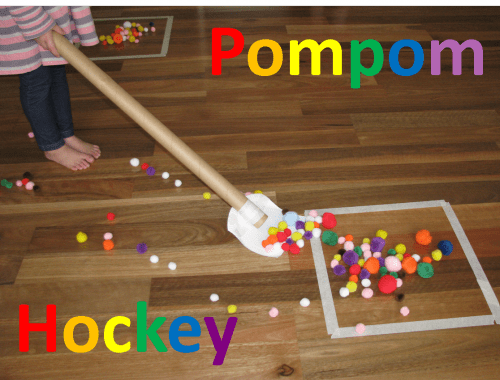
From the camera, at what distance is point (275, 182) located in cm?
163

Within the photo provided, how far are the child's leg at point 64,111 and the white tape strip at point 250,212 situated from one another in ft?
2.44

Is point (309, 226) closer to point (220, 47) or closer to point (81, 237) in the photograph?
point (81, 237)

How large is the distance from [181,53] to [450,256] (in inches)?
69.3

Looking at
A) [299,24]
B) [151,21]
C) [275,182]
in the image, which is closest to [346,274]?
[275,182]

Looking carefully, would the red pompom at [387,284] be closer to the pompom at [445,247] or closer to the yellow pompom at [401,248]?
the yellow pompom at [401,248]

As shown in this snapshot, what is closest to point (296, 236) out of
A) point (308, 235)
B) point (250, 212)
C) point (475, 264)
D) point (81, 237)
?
point (308, 235)

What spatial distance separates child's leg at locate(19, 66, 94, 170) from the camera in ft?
4.76

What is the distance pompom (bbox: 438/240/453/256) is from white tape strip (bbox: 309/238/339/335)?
0.39 meters

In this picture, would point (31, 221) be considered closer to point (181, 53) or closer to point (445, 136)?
point (181, 53)

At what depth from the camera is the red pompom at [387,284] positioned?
4.10 ft

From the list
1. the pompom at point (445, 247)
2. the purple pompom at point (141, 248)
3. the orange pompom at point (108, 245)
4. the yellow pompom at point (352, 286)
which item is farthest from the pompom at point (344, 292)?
the orange pompom at point (108, 245)

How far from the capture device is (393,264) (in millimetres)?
1305

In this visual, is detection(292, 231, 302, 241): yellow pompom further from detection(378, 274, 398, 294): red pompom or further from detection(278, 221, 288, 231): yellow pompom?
detection(378, 274, 398, 294): red pompom

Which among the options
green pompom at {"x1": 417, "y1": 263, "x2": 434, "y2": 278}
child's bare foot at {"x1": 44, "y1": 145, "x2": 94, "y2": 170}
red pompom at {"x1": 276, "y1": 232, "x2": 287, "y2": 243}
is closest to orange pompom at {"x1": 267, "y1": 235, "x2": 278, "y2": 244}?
red pompom at {"x1": 276, "y1": 232, "x2": 287, "y2": 243}
